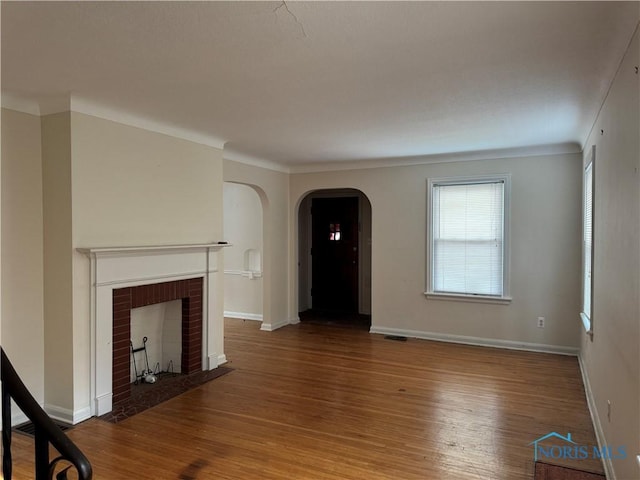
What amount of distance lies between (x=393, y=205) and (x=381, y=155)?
32.0 inches

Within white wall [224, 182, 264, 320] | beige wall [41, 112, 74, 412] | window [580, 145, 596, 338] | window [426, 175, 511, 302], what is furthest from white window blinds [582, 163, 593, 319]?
white wall [224, 182, 264, 320]

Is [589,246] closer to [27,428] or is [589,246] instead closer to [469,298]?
[469,298]

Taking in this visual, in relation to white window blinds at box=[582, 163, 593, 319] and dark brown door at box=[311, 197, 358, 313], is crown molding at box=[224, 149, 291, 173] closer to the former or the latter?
dark brown door at box=[311, 197, 358, 313]

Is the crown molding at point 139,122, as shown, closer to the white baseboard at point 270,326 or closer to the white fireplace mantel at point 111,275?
the white fireplace mantel at point 111,275

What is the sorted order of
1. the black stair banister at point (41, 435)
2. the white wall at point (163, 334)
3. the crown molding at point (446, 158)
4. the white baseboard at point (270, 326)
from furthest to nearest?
the white baseboard at point (270, 326), the crown molding at point (446, 158), the white wall at point (163, 334), the black stair banister at point (41, 435)

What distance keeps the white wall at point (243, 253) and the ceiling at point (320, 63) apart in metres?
3.04

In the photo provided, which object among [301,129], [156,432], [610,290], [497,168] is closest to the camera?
[610,290]

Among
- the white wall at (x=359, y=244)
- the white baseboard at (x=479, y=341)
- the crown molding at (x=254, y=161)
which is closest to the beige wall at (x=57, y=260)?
the crown molding at (x=254, y=161)

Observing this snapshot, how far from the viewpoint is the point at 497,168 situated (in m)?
5.42

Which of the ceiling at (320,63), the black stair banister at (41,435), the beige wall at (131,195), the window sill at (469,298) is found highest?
the ceiling at (320,63)

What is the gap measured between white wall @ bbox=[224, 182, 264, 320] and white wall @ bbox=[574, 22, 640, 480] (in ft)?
16.4

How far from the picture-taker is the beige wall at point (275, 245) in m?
6.23

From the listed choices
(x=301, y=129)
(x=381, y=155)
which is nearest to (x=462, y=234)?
(x=381, y=155)

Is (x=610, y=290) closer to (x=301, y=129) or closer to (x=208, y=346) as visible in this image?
(x=301, y=129)
